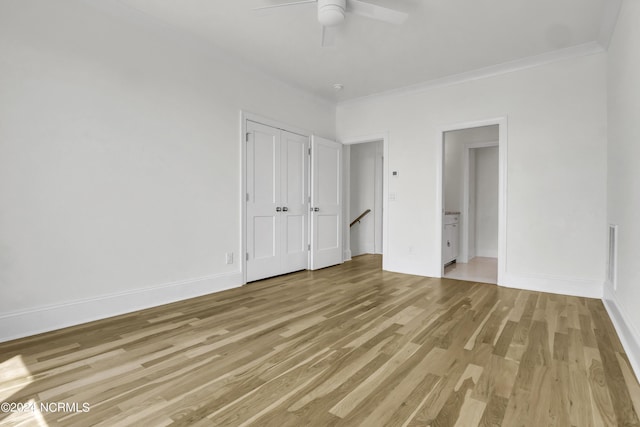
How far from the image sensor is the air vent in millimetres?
2891

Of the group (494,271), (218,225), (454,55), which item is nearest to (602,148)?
(454,55)

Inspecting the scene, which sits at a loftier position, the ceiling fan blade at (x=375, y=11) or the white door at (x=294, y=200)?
the ceiling fan blade at (x=375, y=11)

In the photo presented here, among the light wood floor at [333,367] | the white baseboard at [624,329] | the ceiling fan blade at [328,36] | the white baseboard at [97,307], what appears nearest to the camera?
the light wood floor at [333,367]

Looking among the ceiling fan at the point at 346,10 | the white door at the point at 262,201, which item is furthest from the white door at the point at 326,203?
the ceiling fan at the point at 346,10

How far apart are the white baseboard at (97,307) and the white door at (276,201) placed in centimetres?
75

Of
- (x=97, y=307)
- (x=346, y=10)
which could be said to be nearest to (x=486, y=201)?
(x=346, y=10)

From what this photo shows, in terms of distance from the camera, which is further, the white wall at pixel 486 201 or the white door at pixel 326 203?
the white wall at pixel 486 201

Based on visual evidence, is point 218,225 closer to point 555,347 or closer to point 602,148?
point 555,347

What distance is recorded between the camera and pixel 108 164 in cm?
283

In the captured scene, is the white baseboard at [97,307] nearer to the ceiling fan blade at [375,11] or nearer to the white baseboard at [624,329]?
the ceiling fan blade at [375,11]

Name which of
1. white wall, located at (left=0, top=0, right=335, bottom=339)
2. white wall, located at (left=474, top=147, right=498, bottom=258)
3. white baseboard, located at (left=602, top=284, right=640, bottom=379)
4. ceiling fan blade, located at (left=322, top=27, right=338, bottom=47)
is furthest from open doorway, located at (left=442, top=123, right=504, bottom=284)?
white wall, located at (left=0, top=0, right=335, bottom=339)

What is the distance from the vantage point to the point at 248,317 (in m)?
2.83

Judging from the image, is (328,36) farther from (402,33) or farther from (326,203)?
(326,203)

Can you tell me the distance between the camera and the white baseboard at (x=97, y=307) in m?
2.36
